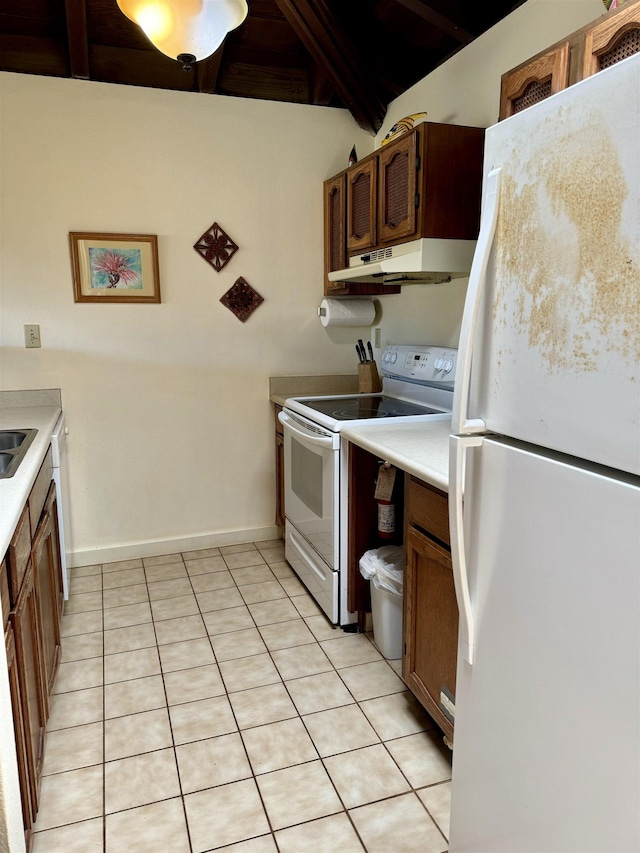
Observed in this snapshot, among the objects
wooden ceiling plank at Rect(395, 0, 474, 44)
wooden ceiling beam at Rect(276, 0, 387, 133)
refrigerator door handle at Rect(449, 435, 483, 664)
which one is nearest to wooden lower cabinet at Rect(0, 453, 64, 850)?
refrigerator door handle at Rect(449, 435, 483, 664)

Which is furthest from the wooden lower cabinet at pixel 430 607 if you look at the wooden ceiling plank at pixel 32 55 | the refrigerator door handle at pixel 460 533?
the wooden ceiling plank at pixel 32 55

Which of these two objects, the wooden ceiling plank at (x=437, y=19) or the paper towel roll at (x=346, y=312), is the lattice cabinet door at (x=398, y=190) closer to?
the wooden ceiling plank at (x=437, y=19)

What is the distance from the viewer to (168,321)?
3137 millimetres

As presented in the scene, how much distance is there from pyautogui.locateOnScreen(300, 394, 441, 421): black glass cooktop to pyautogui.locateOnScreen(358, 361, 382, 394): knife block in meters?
0.11

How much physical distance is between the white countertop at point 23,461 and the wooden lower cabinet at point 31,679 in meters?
0.22

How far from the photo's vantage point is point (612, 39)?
4.38 feet

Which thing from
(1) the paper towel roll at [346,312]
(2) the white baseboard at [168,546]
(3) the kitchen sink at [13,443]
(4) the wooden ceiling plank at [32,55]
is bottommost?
(2) the white baseboard at [168,546]

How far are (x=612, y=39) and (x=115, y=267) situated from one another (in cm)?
236

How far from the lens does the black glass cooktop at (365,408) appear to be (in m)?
2.57

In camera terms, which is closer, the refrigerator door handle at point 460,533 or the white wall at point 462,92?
the refrigerator door handle at point 460,533

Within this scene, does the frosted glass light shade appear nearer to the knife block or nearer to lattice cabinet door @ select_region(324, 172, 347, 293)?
lattice cabinet door @ select_region(324, 172, 347, 293)

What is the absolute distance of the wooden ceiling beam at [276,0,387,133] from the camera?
2.59 m

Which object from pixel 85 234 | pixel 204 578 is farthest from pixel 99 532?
pixel 85 234

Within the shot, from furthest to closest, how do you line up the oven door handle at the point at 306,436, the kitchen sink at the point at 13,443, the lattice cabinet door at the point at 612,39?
the oven door handle at the point at 306,436
the kitchen sink at the point at 13,443
the lattice cabinet door at the point at 612,39
